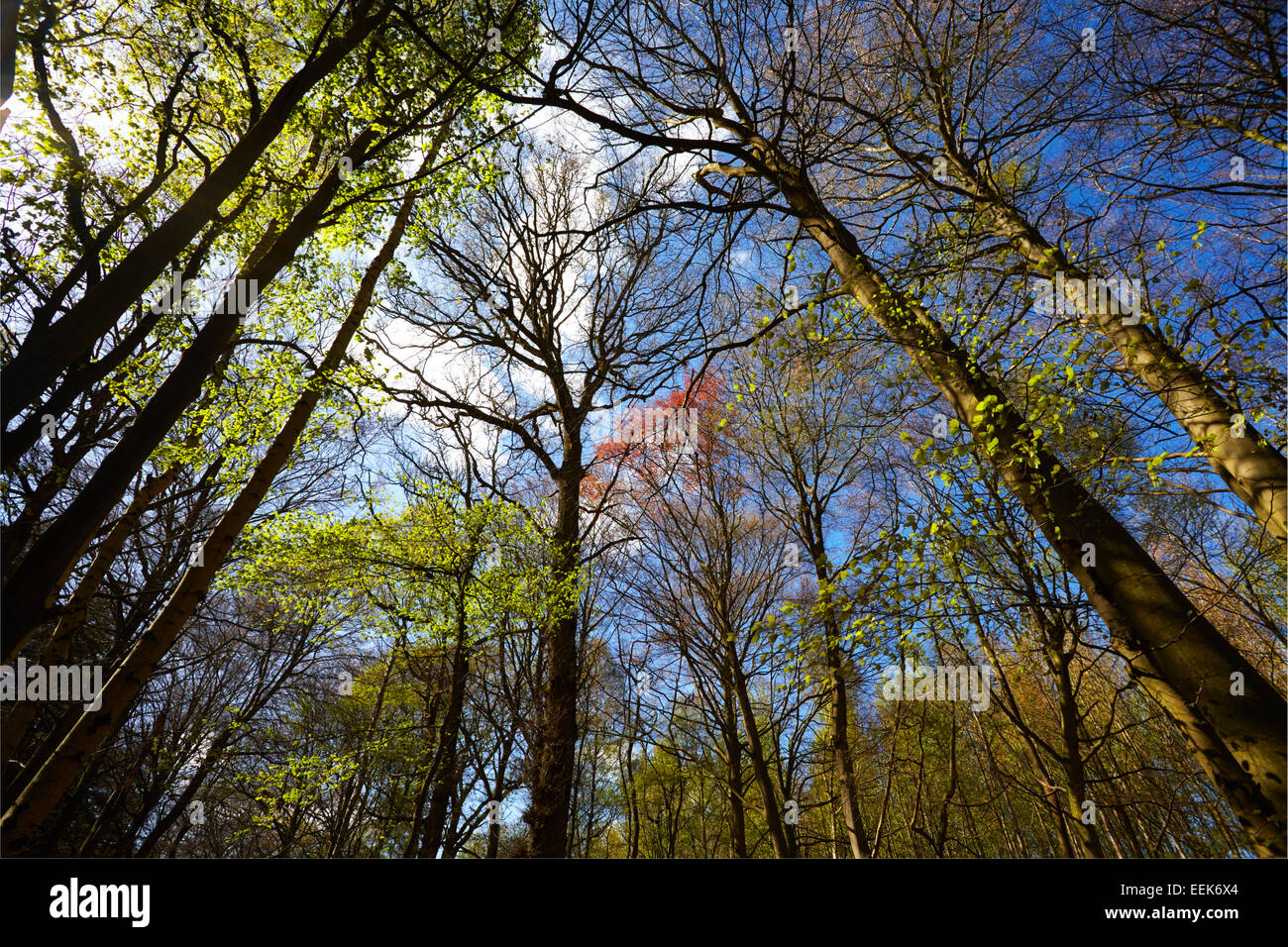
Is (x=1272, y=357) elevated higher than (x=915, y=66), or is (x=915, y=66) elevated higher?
(x=915, y=66)

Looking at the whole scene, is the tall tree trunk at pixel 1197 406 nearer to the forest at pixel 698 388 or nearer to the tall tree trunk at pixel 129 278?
the forest at pixel 698 388

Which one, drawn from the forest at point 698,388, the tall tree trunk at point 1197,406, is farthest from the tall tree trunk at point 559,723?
the tall tree trunk at point 1197,406

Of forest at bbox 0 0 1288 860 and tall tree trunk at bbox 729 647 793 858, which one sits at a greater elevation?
forest at bbox 0 0 1288 860

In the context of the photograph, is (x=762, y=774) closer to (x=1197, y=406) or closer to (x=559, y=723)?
(x=559, y=723)

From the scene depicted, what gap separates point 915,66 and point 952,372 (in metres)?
3.35

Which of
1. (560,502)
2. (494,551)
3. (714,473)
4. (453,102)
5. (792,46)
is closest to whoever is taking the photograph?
(792,46)

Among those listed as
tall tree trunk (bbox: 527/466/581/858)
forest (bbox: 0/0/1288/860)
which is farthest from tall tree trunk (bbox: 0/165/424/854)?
tall tree trunk (bbox: 527/466/581/858)

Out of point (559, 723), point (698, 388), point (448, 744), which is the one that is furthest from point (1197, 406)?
point (448, 744)

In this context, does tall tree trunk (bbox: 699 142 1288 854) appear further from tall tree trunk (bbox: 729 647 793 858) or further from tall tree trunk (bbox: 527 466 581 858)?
tall tree trunk (bbox: 527 466 581 858)

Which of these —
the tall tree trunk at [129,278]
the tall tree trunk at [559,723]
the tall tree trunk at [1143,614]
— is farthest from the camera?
the tall tree trunk at [559,723]
